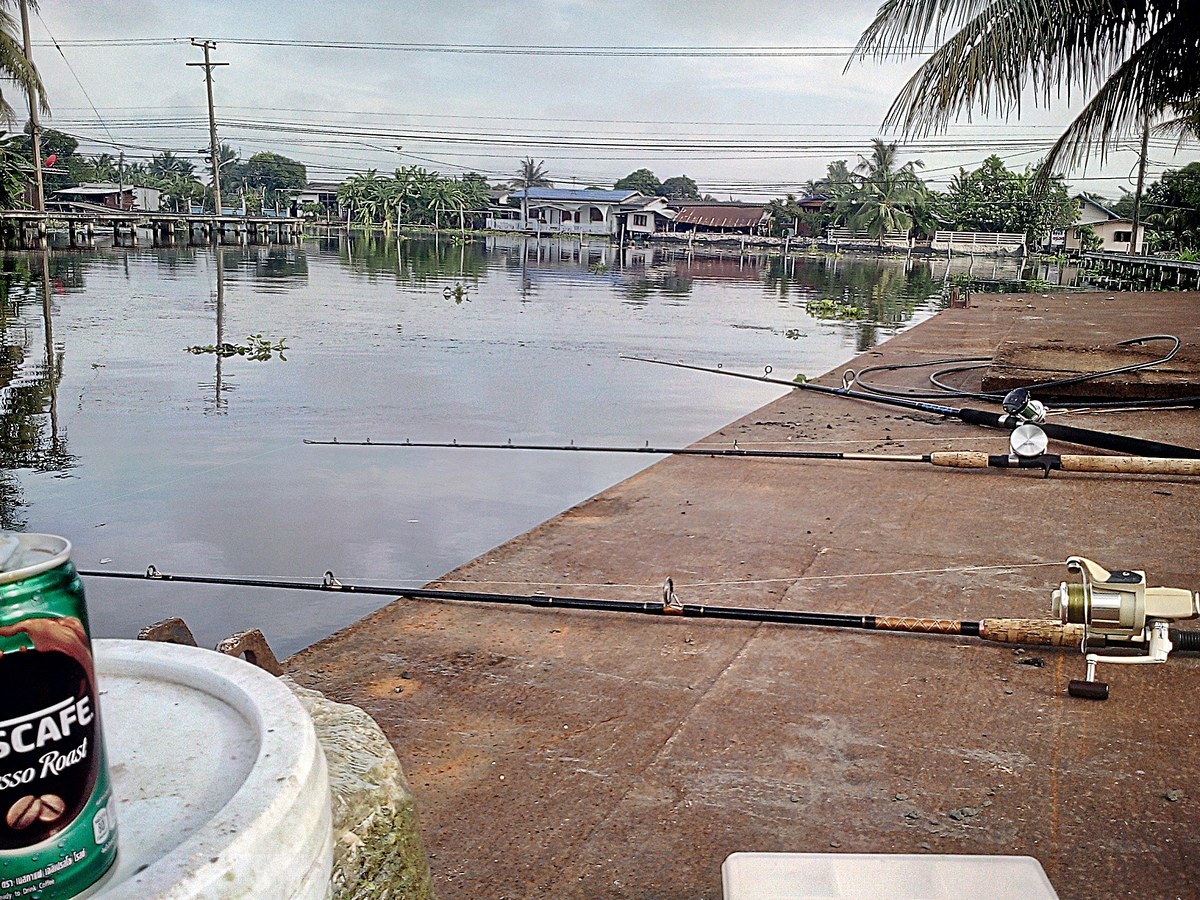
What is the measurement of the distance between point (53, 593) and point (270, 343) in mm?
12845

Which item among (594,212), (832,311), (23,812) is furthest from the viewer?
(594,212)

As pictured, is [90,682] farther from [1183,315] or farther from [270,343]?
[1183,315]

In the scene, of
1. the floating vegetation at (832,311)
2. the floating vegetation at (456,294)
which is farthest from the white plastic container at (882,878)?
the floating vegetation at (456,294)

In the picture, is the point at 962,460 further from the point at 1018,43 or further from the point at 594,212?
the point at 594,212

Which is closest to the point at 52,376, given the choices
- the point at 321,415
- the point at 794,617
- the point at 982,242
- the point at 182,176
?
the point at 321,415

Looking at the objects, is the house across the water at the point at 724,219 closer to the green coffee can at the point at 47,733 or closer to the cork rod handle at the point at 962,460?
the cork rod handle at the point at 962,460

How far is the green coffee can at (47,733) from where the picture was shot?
3.01ft

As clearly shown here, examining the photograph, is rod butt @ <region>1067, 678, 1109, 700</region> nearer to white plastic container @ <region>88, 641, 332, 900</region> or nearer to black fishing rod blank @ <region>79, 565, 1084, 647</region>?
black fishing rod blank @ <region>79, 565, 1084, 647</region>

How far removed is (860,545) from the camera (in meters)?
4.34

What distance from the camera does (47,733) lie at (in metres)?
0.94

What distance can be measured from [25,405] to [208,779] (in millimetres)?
9012

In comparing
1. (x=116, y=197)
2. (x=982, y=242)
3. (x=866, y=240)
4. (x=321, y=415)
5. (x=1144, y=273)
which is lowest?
(x=321, y=415)

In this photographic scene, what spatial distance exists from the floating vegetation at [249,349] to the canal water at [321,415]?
2.1 inches

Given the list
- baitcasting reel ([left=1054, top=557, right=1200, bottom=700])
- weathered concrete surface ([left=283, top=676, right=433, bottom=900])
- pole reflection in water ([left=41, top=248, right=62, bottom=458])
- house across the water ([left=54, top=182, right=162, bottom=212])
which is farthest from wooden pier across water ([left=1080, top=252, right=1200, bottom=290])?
house across the water ([left=54, top=182, right=162, bottom=212])
